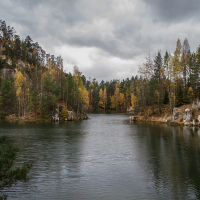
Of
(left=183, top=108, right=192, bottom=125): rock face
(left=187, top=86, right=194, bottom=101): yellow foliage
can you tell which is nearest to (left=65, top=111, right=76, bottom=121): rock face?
(left=183, top=108, right=192, bottom=125): rock face

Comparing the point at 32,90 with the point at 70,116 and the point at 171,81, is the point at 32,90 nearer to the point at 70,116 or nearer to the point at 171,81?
the point at 70,116

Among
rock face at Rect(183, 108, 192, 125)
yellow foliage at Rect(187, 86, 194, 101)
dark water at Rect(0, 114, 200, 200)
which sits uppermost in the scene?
yellow foliage at Rect(187, 86, 194, 101)

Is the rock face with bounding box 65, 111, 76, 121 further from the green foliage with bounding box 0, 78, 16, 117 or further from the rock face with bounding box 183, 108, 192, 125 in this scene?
the rock face with bounding box 183, 108, 192, 125

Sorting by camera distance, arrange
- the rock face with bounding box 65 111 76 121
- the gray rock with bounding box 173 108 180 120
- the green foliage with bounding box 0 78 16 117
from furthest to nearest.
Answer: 1. the rock face with bounding box 65 111 76 121
2. the green foliage with bounding box 0 78 16 117
3. the gray rock with bounding box 173 108 180 120

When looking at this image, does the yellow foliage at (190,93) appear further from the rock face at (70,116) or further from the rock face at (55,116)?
the rock face at (55,116)

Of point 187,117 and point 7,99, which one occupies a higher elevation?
point 7,99

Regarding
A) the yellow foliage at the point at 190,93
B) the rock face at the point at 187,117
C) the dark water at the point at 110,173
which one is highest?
the yellow foliage at the point at 190,93

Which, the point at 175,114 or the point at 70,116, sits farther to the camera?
the point at 70,116

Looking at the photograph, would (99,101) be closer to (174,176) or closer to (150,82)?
(150,82)

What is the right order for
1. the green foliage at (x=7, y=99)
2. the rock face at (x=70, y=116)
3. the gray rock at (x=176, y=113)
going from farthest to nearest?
the rock face at (x=70, y=116), the green foliage at (x=7, y=99), the gray rock at (x=176, y=113)

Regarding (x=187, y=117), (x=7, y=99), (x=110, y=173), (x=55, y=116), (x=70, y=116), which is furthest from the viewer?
(x=7, y=99)

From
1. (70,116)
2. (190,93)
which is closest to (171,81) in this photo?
(190,93)

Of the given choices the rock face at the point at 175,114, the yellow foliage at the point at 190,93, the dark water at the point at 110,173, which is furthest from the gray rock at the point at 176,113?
the dark water at the point at 110,173

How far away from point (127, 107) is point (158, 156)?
398ft
